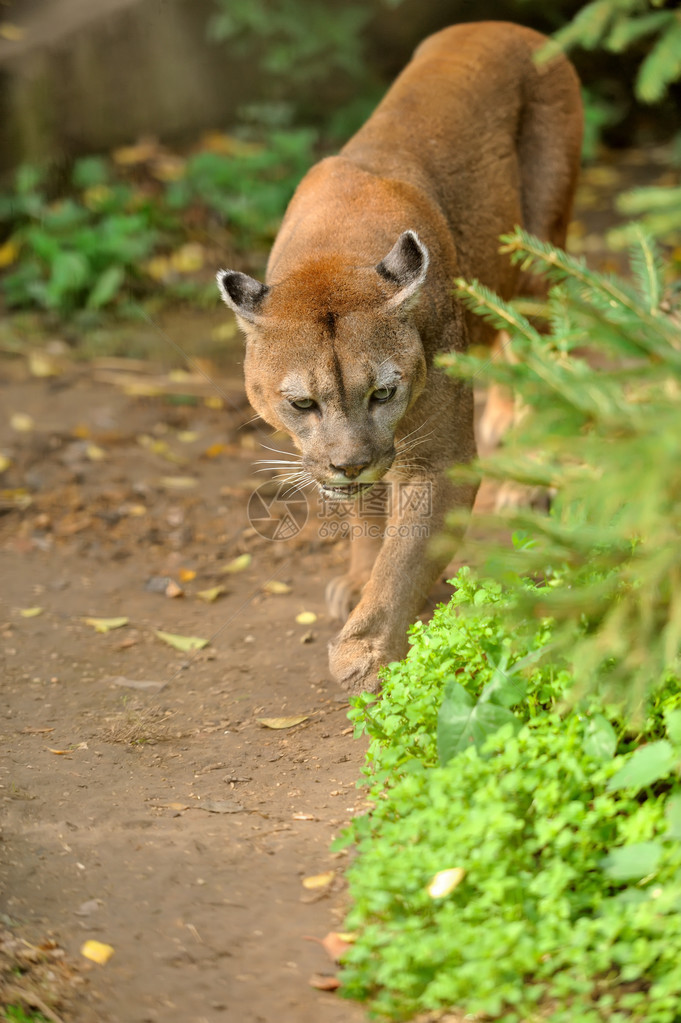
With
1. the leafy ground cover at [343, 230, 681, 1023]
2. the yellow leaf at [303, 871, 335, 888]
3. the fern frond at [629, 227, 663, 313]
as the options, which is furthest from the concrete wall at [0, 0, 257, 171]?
the yellow leaf at [303, 871, 335, 888]

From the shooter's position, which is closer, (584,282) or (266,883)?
(584,282)

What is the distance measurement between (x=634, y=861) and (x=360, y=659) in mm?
1802

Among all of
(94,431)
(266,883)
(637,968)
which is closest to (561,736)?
(637,968)

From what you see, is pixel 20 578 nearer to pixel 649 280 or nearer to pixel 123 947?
pixel 123 947

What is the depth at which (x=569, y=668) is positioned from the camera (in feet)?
10.9

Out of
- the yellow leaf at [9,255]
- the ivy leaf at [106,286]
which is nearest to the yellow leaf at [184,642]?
the ivy leaf at [106,286]

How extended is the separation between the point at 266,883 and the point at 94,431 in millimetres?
4412

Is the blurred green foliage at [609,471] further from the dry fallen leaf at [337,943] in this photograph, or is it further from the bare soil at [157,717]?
the bare soil at [157,717]

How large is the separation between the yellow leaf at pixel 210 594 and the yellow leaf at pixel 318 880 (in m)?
2.34

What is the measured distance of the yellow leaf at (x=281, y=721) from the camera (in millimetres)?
4242

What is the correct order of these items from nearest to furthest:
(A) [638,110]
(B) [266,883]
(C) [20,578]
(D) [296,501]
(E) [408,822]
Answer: (E) [408,822]
(B) [266,883]
(C) [20,578]
(D) [296,501]
(A) [638,110]

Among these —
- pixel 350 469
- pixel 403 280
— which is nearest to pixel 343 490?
pixel 350 469

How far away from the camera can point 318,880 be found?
10.5ft

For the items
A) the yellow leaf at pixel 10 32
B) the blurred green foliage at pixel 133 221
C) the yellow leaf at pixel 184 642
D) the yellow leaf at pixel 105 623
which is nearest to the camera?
the yellow leaf at pixel 184 642
